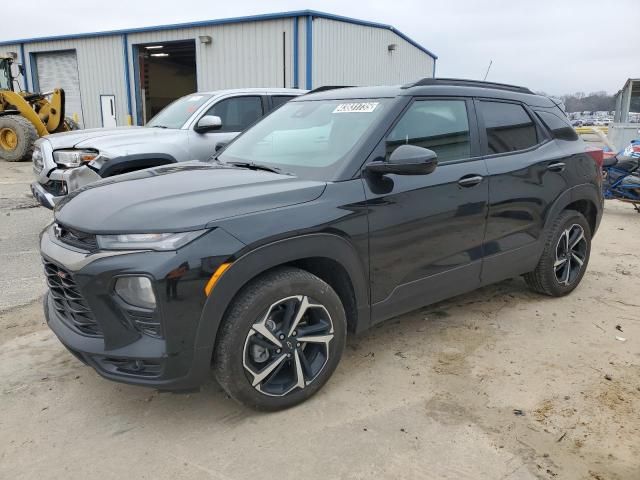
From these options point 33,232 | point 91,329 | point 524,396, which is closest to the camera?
point 91,329

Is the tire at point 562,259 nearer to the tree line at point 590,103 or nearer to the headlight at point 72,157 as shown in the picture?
the headlight at point 72,157

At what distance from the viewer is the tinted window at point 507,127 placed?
380 centimetres

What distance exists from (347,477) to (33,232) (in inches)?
230

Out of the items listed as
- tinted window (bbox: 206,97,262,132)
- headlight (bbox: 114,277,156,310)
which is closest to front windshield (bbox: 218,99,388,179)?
headlight (bbox: 114,277,156,310)

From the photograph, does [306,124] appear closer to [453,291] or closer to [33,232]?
[453,291]

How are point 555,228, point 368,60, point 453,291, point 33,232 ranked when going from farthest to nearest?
point 368,60 → point 33,232 → point 555,228 → point 453,291

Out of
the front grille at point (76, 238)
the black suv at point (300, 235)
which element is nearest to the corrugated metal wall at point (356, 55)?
the black suv at point (300, 235)

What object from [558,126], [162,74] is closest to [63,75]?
[162,74]

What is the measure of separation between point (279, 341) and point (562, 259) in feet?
9.51

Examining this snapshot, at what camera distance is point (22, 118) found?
13812 mm

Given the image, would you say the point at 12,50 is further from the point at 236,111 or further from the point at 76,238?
the point at 76,238

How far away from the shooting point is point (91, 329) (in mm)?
2557

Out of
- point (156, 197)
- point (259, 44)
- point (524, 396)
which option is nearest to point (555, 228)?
point (524, 396)

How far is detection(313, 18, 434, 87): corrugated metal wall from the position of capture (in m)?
15.8
